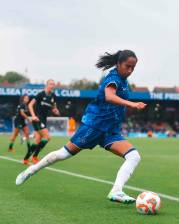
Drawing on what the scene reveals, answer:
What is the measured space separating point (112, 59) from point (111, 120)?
0.87 m

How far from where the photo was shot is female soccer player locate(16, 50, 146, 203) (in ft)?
26.0

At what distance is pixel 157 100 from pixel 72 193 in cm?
6645

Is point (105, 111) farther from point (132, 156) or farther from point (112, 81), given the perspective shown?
point (132, 156)

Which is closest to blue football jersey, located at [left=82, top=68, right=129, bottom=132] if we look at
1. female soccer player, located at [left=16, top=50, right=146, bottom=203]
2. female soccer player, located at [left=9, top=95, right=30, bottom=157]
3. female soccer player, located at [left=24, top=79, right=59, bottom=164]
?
female soccer player, located at [left=16, top=50, right=146, bottom=203]

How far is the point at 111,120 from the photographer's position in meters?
8.16

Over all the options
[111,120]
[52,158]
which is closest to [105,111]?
[111,120]

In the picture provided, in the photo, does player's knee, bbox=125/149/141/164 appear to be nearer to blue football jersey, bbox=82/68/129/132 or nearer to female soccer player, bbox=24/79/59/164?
blue football jersey, bbox=82/68/129/132

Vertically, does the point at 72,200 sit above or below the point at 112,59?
below

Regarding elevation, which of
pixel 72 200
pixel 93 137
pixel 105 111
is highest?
pixel 105 111

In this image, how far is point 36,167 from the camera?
8.73m

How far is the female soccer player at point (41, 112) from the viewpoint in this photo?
14.9m

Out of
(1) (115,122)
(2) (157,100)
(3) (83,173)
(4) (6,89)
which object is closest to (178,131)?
(2) (157,100)

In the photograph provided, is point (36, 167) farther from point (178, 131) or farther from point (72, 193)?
point (178, 131)

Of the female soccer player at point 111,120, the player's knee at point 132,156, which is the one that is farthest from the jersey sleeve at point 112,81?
the player's knee at point 132,156
